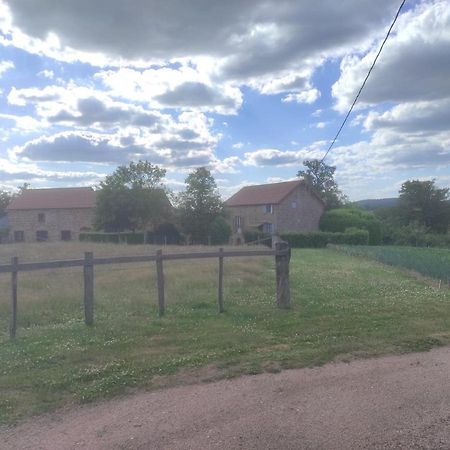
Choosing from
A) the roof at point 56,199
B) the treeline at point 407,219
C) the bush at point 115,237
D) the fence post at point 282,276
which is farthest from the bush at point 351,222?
the fence post at point 282,276

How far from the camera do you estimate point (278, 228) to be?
6234 centimetres

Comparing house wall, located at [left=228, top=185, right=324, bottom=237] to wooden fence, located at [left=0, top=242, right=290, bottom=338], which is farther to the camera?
house wall, located at [left=228, top=185, right=324, bottom=237]

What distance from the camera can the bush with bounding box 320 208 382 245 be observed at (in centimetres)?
6319

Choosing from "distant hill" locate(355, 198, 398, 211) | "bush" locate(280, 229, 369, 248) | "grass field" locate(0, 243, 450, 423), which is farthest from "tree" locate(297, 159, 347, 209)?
"grass field" locate(0, 243, 450, 423)

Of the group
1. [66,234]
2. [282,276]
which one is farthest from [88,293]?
[66,234]

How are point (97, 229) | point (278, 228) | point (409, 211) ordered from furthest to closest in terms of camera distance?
1. point (409, 211)
2. point (278, 228)
3. point (97, 229)

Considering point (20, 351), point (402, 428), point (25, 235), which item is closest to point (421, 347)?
point (402, 428)

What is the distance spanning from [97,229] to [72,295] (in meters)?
47.9

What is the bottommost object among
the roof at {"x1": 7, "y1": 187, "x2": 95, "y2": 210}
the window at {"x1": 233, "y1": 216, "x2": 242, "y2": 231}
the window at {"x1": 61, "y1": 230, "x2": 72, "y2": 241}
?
the window at {"x1": 61, "y1": 230, "x2": 72, "y2": 241}

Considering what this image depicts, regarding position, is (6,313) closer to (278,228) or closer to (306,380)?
(306,380)

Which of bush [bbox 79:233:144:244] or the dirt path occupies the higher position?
bush [bbox 79:233:144:244]

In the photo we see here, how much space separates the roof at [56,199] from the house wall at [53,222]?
1.84 ft

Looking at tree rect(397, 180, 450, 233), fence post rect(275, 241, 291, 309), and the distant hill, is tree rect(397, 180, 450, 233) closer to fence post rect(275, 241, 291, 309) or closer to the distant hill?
the distant hill

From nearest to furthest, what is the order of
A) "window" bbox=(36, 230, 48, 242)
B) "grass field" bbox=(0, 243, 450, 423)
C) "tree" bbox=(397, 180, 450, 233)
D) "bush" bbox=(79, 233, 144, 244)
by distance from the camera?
"grass field" bbox=(0, 243, 450, 423), "bush" bbox=(79, 233, 144, 244), "window" bbox=(36, 230, 48, 242), "tree" bbox=(397, 180, 450, 233)
